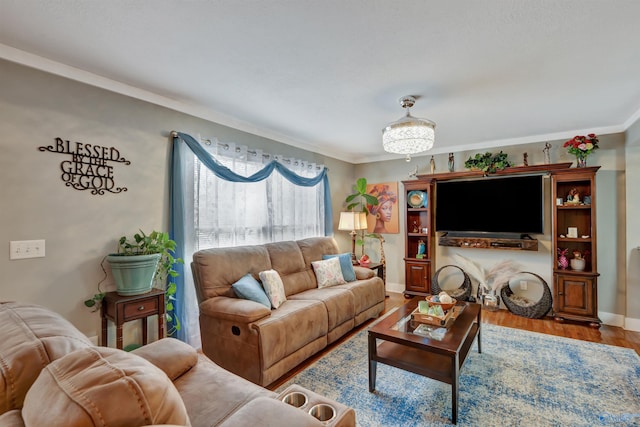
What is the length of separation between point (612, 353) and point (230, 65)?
14.0 feet

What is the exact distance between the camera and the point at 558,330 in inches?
136

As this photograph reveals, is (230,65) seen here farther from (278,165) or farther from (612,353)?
(612,353)

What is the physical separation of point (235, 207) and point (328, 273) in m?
1.36

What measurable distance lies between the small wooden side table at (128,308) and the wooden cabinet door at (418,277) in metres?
3.62

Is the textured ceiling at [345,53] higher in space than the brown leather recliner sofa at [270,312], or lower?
higher

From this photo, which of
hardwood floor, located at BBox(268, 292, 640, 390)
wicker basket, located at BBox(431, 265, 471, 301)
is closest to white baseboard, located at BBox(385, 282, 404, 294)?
wicker basket, located at BBox(431, 265, 471, 301)

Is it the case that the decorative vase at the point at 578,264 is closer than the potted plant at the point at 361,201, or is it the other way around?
the decorative vase at the point at 578,264

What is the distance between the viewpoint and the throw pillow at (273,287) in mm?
2836

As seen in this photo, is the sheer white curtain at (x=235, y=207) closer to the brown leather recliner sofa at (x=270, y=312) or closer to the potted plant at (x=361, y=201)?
the brown leather recliner sofa at (x=270, y=312)

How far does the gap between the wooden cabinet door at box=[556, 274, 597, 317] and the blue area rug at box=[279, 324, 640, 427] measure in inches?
26.7

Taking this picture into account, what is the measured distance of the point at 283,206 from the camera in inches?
159

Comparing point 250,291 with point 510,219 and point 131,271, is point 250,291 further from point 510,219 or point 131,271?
point 510,219

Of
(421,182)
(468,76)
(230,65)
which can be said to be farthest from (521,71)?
(421,182)

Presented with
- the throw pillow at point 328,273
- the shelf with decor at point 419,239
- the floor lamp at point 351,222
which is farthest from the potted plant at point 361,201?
the throw pillow at point 328,273
